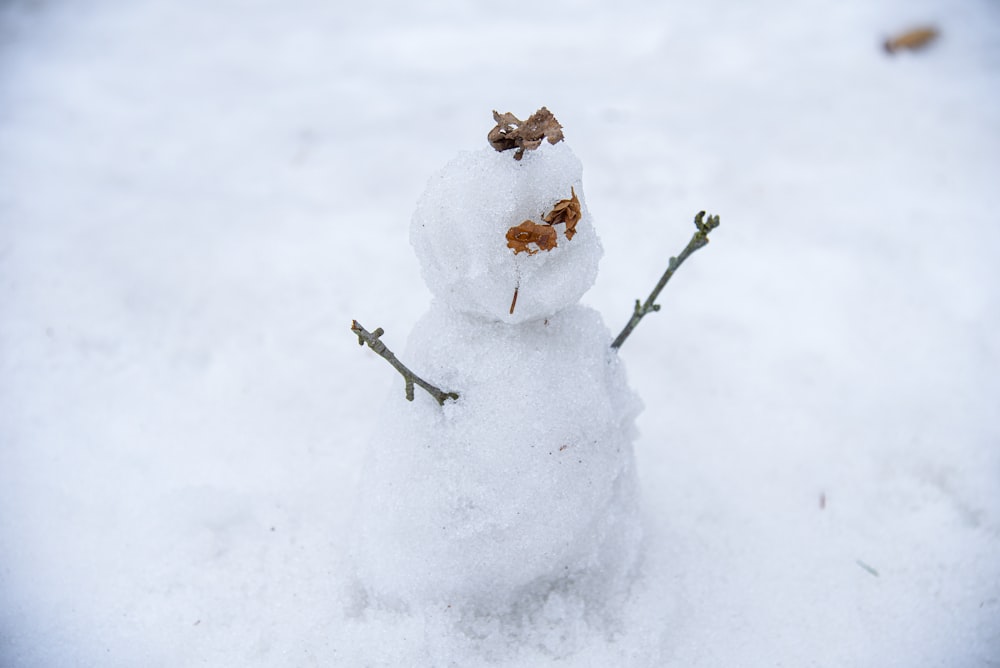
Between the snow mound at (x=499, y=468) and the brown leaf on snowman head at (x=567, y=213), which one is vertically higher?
the brown leaf on snowman head at (x=567, y=213)

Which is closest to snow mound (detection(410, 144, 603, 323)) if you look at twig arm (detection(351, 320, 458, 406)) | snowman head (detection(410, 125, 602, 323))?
snowman head (detection(410, 125, 602, 323))

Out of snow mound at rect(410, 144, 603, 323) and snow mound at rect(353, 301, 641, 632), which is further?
snow mound at rect(353, 301, 641, 632)

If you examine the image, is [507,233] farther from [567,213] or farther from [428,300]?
[428,300]

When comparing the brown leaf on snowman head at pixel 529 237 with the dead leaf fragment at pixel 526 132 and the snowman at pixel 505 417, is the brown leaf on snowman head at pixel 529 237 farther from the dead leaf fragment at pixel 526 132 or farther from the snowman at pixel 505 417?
the dead leaf fragment at pixel 526 132

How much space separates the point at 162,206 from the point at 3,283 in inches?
21.5

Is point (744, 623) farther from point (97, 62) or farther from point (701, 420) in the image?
point (97, 62)

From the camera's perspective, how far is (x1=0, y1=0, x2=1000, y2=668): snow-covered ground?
1.44 meters

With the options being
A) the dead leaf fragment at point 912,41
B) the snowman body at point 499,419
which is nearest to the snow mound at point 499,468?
the snowman body at point 499,419

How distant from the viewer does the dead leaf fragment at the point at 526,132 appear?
3.44ft

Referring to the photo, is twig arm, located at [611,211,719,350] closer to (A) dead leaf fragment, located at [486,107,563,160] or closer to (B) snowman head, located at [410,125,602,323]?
(B) snowman head, located at [410,125,602,323]

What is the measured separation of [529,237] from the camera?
3.39 feet

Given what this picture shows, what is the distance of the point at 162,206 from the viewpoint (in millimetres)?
2455

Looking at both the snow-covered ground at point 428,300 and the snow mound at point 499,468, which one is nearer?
the snow mound at point 499,468

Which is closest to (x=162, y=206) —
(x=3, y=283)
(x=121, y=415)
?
(x=3, y=283)
